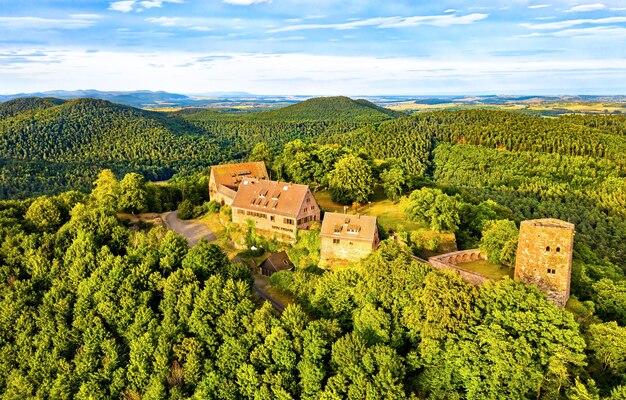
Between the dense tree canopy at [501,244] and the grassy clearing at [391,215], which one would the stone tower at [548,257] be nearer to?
the dense tree canopy at [501,244]

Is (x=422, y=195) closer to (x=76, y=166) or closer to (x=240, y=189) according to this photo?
(x=240, y=189)

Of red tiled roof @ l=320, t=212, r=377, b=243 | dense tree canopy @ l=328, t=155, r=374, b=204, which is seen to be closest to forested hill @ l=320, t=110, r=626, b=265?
dense tree canopy @ l=328, t=155, r=374, b=204

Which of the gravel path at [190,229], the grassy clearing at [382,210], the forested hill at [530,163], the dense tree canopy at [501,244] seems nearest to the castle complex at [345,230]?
the dense tree canopy at [501,244]

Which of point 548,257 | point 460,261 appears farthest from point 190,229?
point 548,257

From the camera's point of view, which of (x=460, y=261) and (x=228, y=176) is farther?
(x=228, y=176)

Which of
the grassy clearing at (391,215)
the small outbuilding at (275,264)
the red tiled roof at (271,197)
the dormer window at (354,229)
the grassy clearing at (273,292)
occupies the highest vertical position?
the red tiled roof at (271,197)

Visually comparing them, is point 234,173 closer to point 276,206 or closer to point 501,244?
point 276,206

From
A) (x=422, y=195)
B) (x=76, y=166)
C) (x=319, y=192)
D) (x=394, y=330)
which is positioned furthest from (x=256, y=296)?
(x=76, y=166)
